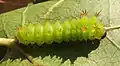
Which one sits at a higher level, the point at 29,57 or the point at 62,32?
the point at 62,32

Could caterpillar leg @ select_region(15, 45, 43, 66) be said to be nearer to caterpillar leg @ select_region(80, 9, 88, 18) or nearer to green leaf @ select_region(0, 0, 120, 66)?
green leaf @ select_region(0, 0, 120, 66)

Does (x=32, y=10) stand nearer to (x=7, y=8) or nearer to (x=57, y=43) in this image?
(x=57, y=43)

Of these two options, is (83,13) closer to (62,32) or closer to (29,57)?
(62,32)

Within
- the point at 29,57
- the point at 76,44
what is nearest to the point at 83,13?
the point at 76,44

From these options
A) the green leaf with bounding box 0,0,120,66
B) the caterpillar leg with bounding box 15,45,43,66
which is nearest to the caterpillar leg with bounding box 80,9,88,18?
the green leaf with bounding box 0,0,120,66

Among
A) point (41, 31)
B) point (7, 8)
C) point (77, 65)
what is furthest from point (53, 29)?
point (7, 8)

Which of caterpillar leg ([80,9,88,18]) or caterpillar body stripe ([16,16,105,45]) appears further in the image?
caterpillar leg ([80,9,88,18])
